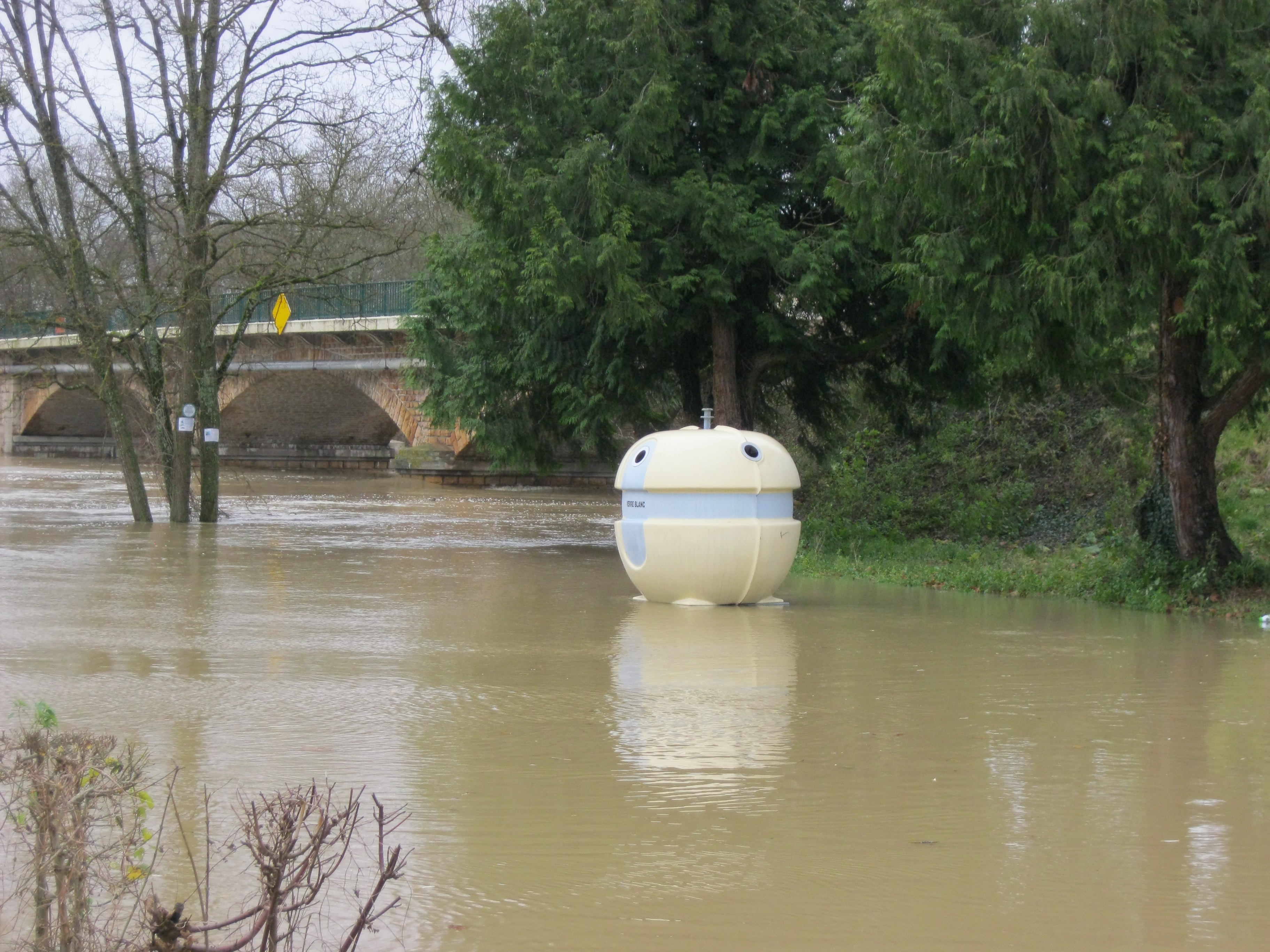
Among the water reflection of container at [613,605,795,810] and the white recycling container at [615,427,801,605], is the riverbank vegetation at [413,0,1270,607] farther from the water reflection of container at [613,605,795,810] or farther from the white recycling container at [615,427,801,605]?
the water reflection of container at [613,605,795,810]

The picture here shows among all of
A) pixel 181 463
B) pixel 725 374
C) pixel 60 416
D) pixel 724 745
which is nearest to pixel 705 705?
pixel 724 745

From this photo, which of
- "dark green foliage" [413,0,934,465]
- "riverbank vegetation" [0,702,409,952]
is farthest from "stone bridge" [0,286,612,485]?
"riverbank vegetation" [0,702,409,952]

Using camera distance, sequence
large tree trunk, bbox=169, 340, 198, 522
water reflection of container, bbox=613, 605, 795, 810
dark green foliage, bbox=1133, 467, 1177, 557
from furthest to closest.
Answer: large tree trunk, bbox=169, 340, 198, 522 < dark green foliage, bbox=1133, 467, 1177, 557 < water reflection of container, bbox=613, 605, 795, 810

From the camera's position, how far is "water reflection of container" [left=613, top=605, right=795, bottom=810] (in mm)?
6230

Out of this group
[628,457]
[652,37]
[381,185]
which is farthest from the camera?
[381,185]

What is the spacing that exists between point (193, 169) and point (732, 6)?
8.36m

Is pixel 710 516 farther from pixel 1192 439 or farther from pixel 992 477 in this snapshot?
pixel 992 477

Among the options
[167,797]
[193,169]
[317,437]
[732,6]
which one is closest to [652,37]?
[732,6]

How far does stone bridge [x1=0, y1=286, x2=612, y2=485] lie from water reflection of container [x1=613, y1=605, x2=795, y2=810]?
1757 centimetres

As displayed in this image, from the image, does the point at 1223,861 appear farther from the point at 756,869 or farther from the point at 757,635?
the point at 757,635

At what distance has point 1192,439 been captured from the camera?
43.2 feet

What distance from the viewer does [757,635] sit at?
11.0 meters

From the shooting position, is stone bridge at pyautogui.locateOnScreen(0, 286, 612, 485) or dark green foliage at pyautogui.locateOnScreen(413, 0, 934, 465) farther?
stone bridge at pyautogui.locateOnScreen(0, 286, 612, 485)

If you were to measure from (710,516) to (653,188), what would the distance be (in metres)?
6.02
